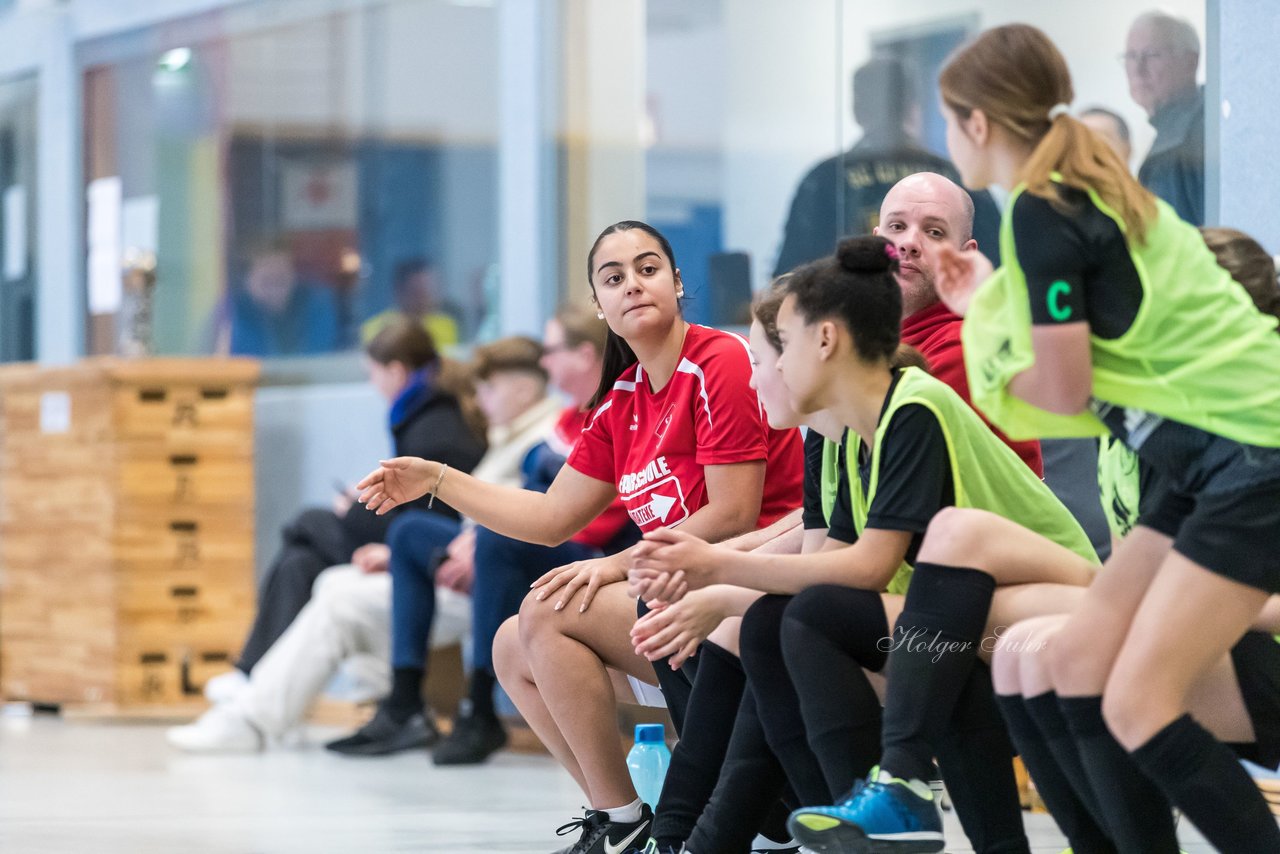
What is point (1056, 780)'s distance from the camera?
7.34 feet

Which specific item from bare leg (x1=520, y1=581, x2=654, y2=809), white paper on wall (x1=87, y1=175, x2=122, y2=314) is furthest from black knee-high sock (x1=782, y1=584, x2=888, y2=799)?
white paper on wall (x1=87, y1=175, x2=122, y2=314)

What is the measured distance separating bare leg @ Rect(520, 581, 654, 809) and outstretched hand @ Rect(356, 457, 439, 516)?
0.31m

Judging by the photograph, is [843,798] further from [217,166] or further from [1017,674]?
[217,166]

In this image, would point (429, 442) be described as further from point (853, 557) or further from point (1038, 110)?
point (1038, 110)

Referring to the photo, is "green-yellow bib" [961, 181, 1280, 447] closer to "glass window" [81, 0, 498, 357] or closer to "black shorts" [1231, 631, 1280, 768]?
"black shorts" [1231, 631, 1280, 768]

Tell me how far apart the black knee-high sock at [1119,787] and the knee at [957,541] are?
8.6 inches

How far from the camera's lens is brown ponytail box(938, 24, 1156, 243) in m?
2.00

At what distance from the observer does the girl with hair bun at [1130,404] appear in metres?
1.97

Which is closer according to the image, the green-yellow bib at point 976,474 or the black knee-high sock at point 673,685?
the green-yellow bib at point 976,474

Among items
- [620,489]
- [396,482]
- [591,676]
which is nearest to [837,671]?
[591,676]

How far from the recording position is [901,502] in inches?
92.8

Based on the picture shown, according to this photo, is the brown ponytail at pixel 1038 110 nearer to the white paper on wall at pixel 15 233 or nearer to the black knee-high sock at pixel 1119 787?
the black knee-high sock at pixel 1119 787

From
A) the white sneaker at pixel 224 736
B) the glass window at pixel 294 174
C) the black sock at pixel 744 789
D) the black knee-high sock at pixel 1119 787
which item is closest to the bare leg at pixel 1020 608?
the black knee-high sock at pixel 1119 787

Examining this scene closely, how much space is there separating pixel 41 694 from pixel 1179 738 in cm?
529
